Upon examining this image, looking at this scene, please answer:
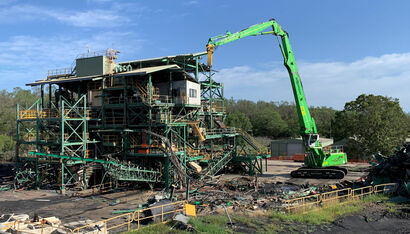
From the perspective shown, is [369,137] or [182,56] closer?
[182,56]

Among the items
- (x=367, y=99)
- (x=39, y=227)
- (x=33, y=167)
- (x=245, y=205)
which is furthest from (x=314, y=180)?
(x=367, y=99)

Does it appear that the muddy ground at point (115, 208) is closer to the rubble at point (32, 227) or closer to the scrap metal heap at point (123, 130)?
the scrap metal heap at point (123, 130)

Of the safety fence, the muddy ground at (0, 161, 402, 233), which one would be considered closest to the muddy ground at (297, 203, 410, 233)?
the muddy ground at (0, 161, 402, 233)

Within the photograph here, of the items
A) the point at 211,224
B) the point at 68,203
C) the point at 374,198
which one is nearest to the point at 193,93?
the point at 68,203

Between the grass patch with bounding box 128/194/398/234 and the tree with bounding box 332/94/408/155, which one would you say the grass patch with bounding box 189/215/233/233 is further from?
the tree with bounding box 332/94/408/155

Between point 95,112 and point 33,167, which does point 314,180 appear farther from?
point 33,167

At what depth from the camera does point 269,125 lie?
8256 centimetres

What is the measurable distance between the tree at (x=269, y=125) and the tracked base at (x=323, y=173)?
5335 centimetres

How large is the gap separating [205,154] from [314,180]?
1013cm

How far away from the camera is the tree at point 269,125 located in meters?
82.1

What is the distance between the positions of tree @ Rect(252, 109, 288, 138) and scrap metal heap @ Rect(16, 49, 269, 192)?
50.6m

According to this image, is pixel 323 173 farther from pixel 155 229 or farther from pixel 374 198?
pixel 155 229

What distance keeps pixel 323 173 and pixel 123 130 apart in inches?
715

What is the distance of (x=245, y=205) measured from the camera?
1786 centimetres
